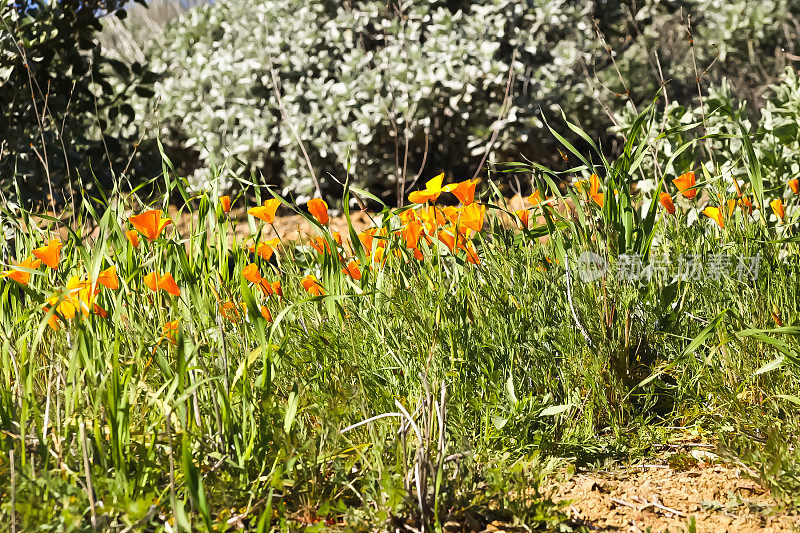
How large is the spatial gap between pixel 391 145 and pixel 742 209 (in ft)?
11.3

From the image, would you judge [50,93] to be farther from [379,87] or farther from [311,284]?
[311,284]

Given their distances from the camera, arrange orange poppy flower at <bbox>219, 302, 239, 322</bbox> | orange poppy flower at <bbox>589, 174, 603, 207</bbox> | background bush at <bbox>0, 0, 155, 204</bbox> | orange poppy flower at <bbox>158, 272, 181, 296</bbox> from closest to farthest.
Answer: orange poppy flower at <bbox>158, 272, 181, 296</bbox> → orange poppy flower at <bbox>219, 302, 239, 322</bbox> → orange poppy flower at <bbox>589, 174, 603, 207</bbox> → background bush at <bbox>0, 0, 155, 204</bbox>

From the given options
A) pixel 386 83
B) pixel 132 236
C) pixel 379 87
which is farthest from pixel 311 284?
pixel 386 83

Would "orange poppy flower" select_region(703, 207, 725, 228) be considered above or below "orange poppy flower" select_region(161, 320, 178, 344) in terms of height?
below

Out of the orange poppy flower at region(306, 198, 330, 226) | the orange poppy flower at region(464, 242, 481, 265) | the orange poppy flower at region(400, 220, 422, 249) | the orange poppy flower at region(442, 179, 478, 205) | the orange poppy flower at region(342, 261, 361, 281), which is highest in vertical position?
the orange poppy flower at region(306, 198, 330, 226)

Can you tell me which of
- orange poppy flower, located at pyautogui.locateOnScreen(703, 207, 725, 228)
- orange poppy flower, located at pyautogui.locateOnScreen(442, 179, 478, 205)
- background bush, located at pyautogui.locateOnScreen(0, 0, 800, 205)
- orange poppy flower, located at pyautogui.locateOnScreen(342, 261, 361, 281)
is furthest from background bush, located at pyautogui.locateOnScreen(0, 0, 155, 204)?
orange poppy flower, located at pyautogui.locateOnScreen(703, 207, 725, 228)

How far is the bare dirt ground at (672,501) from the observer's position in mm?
1511

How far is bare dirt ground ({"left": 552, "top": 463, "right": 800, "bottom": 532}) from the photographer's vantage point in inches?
59.5

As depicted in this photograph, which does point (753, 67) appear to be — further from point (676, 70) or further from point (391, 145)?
point (391, 145)

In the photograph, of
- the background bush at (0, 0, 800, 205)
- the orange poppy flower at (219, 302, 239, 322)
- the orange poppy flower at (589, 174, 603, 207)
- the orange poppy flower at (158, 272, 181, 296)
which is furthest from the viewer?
the background bush at (0, 0, 800, 205)

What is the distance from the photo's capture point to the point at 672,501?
1628 millimetres

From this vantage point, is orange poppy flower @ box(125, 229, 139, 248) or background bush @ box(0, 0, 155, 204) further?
background bush @ box(0, 0, 155, 204)

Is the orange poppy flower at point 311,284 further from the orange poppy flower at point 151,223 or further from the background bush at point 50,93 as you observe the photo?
the background bush at point 50,93

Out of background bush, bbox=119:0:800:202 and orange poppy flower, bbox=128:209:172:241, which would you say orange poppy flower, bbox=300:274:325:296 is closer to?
orange poppy flower, bbox=128:209:172:241
